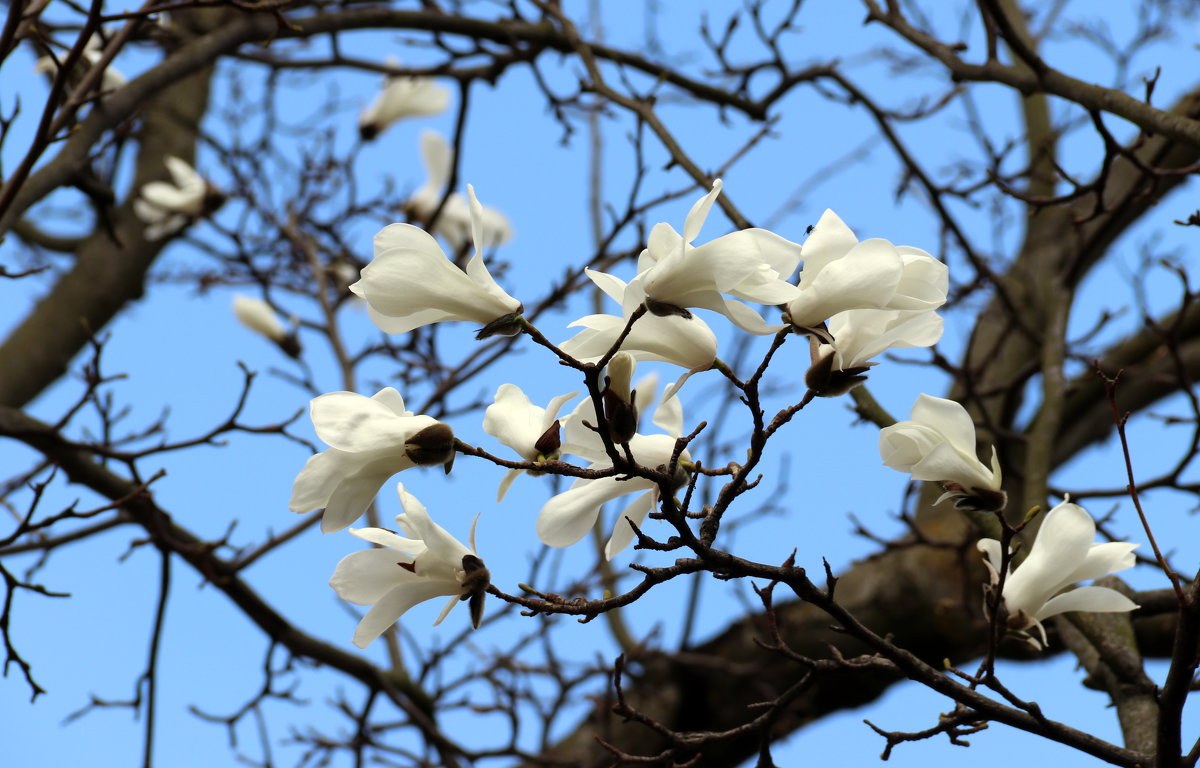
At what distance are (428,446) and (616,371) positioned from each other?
0.19 metres

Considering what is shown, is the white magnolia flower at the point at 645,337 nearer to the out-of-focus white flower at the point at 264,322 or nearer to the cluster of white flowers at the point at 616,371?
the cluster of white flowers at the point at 616,371

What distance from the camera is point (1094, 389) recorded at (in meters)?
3.81

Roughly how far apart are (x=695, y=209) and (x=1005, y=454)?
2.66m

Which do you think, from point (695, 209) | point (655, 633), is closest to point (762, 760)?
point (695, 209)

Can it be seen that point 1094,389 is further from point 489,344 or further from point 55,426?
point 55,426

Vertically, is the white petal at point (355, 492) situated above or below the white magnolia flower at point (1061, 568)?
below

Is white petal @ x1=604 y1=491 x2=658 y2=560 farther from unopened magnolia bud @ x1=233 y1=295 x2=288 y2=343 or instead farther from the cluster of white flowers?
unopened magnolia bud @ x1=233 y1=295 x2=288 y2=343

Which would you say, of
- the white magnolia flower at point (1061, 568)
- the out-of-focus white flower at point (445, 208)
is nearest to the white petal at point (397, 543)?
the white magnolia flower at point (1061, 568)

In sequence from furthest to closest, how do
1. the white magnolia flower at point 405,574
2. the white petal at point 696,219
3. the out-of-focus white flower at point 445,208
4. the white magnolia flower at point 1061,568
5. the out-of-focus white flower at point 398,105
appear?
the out-of-focus white flower at point 398,105, the out-of-focus white flower at point 445,208, the white magnolia flower at point 1061,568, the white magnolia flower at point 405,574, the white petal at point 696,219

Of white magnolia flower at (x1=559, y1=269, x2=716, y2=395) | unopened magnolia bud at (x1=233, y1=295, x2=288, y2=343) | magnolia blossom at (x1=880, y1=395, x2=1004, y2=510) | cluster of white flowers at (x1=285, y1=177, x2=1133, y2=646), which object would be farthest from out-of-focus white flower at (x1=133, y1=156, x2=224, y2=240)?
magnolia blossom at (x1=880, y1=395, x2=1004, y2=510)

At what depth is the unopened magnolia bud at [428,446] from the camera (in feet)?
3.48

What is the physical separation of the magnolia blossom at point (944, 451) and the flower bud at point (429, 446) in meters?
0.45

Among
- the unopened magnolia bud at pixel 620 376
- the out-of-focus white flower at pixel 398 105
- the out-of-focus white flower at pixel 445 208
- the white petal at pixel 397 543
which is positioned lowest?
the white petal at pixel 397 543

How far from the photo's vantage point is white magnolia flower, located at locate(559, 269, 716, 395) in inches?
Result: 41.7
